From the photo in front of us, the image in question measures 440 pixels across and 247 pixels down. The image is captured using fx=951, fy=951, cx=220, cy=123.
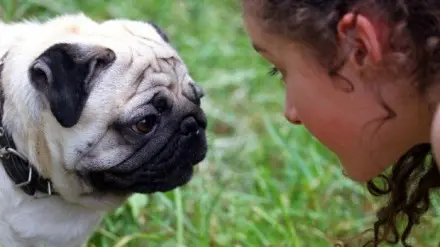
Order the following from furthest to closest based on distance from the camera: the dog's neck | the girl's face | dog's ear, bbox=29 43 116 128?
the dog's neck
dog's ear, bbox=29 43 116 128
the girl's face

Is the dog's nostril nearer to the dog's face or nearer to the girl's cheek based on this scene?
the dog's face

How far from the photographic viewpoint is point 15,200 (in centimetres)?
225

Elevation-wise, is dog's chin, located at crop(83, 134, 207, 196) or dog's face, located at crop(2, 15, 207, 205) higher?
dog's face, located at crop(2, 15, 207, 205)

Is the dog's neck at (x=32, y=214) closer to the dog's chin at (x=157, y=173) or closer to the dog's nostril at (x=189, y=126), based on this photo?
the dog's chin at (x=157, y=173)

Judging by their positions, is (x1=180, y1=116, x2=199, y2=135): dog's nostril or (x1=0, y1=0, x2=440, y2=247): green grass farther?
(x1=0, y1=0, x2=440, y2=247): green grass

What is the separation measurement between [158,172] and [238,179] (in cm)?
105

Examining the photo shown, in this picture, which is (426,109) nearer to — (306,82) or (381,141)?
(381,141)

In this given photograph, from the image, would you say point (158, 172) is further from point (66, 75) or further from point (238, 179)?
Answer: point (238, 179)

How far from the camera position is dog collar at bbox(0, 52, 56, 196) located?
7.21 feet

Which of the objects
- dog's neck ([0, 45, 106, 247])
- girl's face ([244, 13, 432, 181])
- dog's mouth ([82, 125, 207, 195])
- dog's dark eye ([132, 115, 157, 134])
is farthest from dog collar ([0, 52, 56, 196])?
girl's face ([244, 13, 432, 181])

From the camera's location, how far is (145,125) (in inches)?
88.4

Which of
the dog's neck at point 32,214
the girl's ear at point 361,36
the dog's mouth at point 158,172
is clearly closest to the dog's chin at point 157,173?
the dog's mouth at point 158,172

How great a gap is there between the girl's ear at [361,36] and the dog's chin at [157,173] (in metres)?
0.65

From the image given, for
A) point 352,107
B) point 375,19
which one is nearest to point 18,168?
point 352,107
